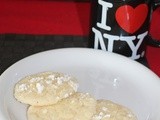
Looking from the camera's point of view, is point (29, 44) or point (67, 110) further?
point (29, 44)

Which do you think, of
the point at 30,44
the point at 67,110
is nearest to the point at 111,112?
the point at 67,110

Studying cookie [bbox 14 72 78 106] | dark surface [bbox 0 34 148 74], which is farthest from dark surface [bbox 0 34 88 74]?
cookie [bbox 14 72 78 106]

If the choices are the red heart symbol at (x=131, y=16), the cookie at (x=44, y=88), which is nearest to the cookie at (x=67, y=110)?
the cookie at (x=44, y=88)

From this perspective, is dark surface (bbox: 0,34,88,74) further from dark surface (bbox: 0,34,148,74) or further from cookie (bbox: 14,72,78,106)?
cookie (bbox: 14,72,78,106)

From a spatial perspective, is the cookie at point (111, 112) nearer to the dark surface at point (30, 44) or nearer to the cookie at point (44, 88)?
the cookie at point (44, 88)

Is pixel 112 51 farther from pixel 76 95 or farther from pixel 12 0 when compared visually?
pixel 12 0

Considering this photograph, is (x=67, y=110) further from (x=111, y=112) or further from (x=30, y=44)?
(x=30, y=44)
